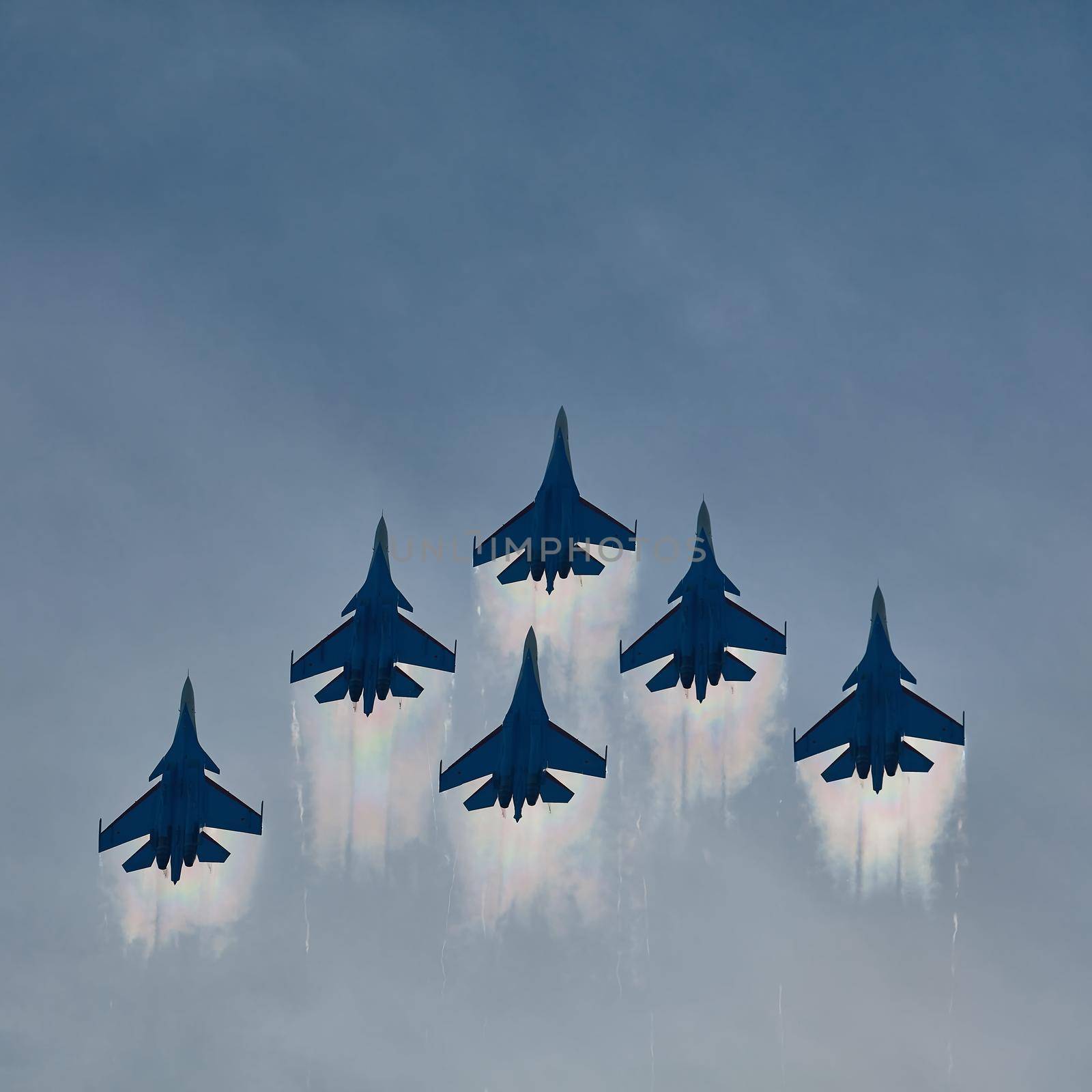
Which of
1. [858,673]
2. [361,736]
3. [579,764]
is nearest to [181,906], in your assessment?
[361,736]

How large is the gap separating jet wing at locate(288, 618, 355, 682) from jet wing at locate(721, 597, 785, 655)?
29.6 m

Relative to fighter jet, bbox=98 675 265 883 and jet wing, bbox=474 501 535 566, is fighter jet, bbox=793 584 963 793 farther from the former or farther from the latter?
fighter jet, bbox=98 675 265 883

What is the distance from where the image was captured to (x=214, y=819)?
522 feet

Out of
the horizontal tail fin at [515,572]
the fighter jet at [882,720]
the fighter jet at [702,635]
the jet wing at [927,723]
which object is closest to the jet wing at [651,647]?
the fighter jet at [702,635]

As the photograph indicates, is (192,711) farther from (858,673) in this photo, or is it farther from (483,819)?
(858,673)

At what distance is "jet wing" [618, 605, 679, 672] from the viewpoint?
160 metres

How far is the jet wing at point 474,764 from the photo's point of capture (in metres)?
156

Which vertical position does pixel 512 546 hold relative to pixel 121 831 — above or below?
above

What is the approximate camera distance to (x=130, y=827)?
16138 centimetres

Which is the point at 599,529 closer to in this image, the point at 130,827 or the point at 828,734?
the point at 828,734

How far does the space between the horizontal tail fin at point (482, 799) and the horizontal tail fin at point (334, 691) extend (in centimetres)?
1272

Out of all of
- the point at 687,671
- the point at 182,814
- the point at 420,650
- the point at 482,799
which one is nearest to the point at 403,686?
the point at 420,650

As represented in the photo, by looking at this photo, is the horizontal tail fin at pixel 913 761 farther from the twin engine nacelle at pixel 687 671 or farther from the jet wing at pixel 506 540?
the jet wing at pixel 506 540

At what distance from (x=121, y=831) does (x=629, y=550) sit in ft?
147
